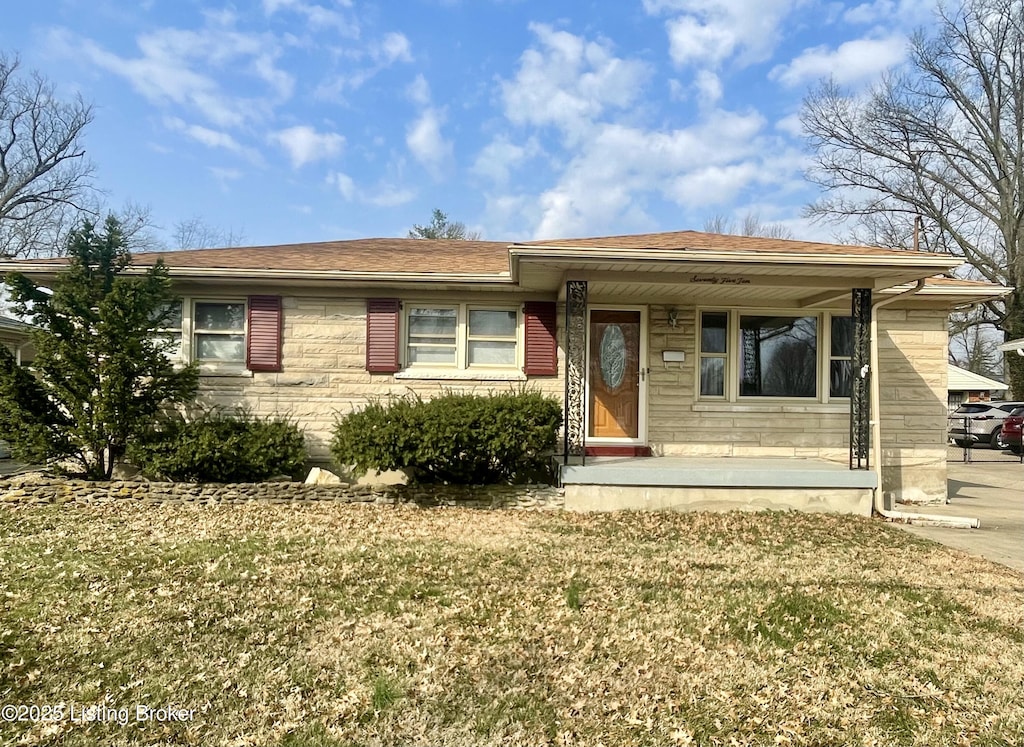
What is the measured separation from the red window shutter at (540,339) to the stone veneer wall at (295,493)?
6.02ft

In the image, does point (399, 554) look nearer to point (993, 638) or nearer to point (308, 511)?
point (308, 511)

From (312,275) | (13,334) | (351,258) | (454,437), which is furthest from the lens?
(13,334)

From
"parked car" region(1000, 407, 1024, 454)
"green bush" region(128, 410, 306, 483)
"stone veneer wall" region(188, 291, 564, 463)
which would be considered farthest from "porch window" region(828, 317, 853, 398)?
"parked car" region(1000, 407, 1024, 454)

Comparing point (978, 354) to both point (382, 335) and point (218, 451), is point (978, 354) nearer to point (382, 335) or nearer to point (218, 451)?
point (382, 335)

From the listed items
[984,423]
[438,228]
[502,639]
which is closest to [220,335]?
[502,639]

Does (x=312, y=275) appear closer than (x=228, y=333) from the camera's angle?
Yes

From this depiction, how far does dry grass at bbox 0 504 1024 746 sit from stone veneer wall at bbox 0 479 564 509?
137 cm

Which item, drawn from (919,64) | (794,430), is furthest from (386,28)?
(919,64)

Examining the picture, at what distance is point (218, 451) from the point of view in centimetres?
697

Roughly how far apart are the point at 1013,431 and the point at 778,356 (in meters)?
13.5

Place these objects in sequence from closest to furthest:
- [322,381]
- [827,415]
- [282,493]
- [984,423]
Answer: [282,493]
[322,381]
[827,415]
[984,423]

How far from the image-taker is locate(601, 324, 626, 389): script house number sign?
855cm

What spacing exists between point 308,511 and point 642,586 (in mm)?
4089

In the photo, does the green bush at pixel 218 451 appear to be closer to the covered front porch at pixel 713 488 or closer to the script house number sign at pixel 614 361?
the covered front porch at pixel 713 488
